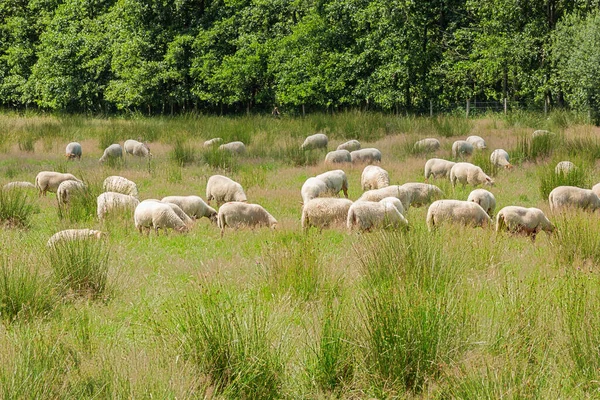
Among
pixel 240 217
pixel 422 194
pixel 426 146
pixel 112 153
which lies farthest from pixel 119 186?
pixel 426 146

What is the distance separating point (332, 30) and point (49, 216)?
2259cm

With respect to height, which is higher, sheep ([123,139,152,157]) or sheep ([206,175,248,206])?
sheep ([123,139,152,157])

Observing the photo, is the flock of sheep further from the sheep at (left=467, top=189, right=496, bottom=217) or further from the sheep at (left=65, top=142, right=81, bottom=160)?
the sheep at (left=65, top=142, right=81, bottom=160)

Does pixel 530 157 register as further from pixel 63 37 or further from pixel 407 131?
pixel 63 37

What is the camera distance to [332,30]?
3153 cm

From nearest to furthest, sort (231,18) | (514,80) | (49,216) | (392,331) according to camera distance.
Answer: (392,331), (49,216), (514,80), (231,18)

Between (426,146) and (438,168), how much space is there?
386 centimetres

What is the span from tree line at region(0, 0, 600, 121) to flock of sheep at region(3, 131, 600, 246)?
14.1m

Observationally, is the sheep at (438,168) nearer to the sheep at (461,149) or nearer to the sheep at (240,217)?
the sheep at (461,149)

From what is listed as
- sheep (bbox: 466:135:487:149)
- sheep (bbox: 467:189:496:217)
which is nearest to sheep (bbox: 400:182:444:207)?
sheep (bbox: 467:189:496:217)

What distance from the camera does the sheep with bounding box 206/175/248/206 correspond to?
1234 cm

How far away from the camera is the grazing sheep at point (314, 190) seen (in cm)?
1185

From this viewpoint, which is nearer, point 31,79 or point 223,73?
point 223,73

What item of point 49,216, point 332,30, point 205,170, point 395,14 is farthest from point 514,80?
point 49,216
